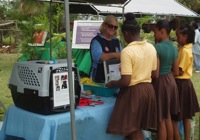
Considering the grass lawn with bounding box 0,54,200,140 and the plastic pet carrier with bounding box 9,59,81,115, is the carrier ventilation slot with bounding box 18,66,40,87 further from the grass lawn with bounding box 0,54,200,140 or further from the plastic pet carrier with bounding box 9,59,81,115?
the grass lawn with bounding box 0,54,200,140

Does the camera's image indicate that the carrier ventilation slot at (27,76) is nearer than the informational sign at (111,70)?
Yes

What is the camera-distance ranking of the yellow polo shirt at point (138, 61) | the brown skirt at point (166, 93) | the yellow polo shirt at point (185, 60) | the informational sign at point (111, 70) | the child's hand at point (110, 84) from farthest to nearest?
1. the yellow polo shirt at point (185, 60)
2. the brown skirt at point (166, 93)
3. the informational sign at point (111, 70)
4. the child's hand at point (110, 84)
5. the yellow polo shirt at point (138, 61)

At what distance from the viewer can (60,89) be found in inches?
101

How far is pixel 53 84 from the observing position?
2525 millimetres

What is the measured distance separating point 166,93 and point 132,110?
0.64 metres

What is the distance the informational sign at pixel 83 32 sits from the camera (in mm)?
5778

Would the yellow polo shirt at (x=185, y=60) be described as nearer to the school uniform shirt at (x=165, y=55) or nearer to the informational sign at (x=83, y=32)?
the school uniform shirt at (x=165, y=55)

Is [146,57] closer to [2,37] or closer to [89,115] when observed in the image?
[89,115]

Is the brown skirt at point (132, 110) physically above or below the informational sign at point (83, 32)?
below

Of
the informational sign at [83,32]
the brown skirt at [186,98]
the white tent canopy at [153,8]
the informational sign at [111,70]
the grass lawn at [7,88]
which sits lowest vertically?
the grass lawn at [7,88]

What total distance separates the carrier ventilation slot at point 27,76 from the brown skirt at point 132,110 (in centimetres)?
73

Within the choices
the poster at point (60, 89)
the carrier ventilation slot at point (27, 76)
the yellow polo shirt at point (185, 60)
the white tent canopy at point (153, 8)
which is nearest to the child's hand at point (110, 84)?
the poster at point (60, 89)

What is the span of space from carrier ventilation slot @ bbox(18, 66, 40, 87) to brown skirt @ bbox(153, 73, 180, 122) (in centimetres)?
122

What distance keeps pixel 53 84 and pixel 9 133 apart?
653mm
